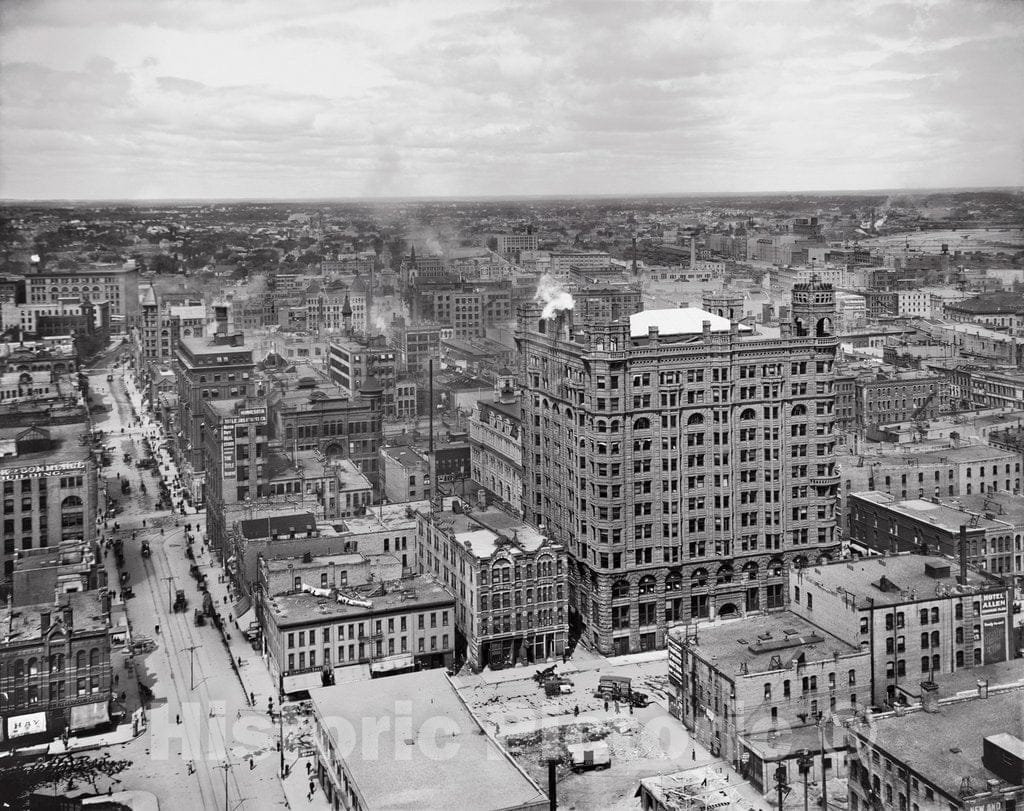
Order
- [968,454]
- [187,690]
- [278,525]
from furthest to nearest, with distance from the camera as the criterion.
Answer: [968,454] < [278,525] < [187,690]

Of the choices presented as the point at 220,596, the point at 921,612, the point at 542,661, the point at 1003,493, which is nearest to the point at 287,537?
the point at 220,596

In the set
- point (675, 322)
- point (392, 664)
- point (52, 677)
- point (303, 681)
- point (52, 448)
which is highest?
point (675, 322)

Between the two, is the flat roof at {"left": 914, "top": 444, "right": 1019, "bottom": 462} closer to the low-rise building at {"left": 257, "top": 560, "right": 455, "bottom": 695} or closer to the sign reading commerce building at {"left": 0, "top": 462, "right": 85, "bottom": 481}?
the low-rise building at {"left": 257, "top": 560, "right": 455, "bottom": 695}

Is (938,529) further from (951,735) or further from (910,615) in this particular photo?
(951,735)

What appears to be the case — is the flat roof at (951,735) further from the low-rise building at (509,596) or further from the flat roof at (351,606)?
the flat roof at (351,606)

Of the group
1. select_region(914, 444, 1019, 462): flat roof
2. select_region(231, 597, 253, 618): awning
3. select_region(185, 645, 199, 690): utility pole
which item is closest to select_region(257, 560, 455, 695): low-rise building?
select_region(185, 645, 199, 690): utility pole

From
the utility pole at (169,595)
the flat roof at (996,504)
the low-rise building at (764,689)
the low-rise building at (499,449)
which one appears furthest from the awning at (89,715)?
the flat roof at (996,504)

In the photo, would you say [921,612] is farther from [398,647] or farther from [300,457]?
[300,457]

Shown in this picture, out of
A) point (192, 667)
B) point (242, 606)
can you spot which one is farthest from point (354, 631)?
point (242, 606)
